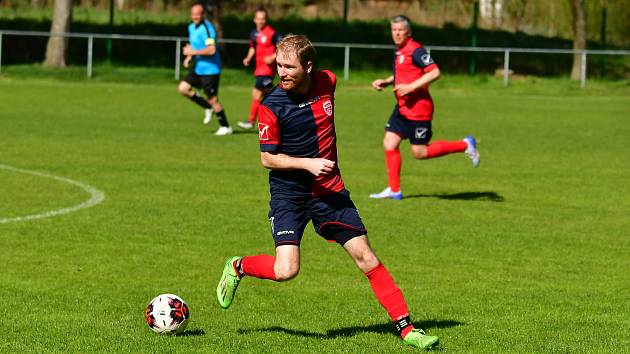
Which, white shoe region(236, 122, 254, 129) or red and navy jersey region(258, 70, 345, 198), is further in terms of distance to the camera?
white shoe region(236, 122, 254, 129)

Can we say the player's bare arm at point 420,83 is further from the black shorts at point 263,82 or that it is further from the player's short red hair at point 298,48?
the black shorts at point 263,82

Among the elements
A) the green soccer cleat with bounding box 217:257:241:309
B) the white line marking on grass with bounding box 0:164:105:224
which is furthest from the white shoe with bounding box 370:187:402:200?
the green soccer cleat with bounding box 217:257:241:309

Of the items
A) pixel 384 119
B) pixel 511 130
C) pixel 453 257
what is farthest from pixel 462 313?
pixel 384 119

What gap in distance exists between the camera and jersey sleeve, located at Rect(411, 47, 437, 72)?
13992 millimetres

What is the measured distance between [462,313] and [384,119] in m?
17.8

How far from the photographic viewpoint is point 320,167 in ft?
23.2

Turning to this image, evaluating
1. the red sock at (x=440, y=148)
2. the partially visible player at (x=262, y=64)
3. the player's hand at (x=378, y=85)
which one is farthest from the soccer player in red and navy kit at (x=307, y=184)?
the partially visible player at (x=262, y=64)

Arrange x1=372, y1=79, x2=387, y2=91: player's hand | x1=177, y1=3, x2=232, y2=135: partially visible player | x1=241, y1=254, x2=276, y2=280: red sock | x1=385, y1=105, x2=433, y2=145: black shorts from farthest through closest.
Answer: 1. x1=177, y1=3, x2=232, y2=135: partially visible player
2. x1=385, y1=105, x2=433, y2=145: black shorts
3. x1=372, y1=79, x2=387, y2=91: player's hand
4. x1=241, y1=254, x2=276, y2=280: red sock

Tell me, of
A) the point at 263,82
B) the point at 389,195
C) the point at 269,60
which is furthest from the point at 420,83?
the point at 263,82

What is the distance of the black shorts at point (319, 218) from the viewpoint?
7457 millimetres

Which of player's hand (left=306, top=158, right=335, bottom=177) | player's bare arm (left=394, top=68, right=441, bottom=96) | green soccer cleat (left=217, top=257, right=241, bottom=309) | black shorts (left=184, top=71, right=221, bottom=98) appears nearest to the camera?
player's hand (left=306, top=158, right=335, bottom=177)

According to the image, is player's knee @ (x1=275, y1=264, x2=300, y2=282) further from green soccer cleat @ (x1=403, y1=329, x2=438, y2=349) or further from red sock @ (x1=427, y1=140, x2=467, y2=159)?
red sock @ (x1=427, y1=140, x2=467, y2=159)

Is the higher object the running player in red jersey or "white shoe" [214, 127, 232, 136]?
the running player in red jersey

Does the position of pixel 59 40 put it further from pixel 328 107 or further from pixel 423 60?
pixel 328 107
